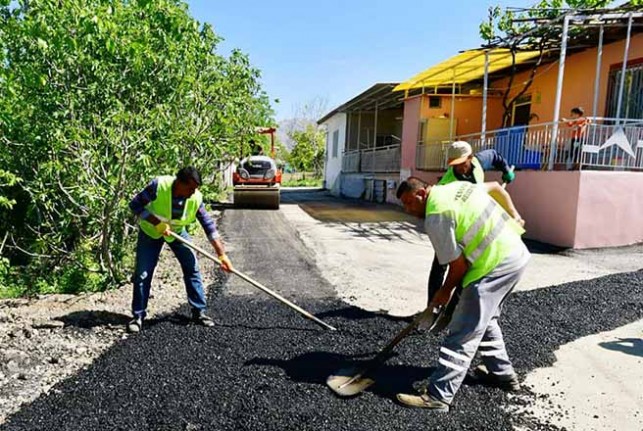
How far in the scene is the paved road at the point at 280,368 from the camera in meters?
2.92

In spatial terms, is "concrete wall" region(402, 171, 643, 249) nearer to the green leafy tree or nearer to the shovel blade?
the shovel blade

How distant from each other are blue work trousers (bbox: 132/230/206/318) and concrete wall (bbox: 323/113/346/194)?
64.2 ft

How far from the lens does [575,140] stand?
8305mm

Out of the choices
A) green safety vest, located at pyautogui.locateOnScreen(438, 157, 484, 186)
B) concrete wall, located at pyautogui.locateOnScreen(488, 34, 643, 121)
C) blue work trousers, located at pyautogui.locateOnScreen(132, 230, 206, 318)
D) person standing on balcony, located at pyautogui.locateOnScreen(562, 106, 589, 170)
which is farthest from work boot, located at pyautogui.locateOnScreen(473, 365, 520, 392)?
concrete wall, located at pyautogui.locateOnScreen(488, 34, 643, 121)

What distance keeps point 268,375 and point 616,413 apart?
88.2 inches

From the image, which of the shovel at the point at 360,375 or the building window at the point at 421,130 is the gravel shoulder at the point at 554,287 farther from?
the building window at the point at 421,130

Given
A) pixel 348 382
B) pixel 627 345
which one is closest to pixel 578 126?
pixel 627 345

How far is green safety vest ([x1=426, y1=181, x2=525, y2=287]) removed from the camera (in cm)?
285

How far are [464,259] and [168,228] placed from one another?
2.44m

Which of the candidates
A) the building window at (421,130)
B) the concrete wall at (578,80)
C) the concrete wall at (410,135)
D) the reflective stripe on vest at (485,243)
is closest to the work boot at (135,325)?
the reflective stripe on vest at (485,243)

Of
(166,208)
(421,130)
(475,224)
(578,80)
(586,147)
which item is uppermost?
(578,80)

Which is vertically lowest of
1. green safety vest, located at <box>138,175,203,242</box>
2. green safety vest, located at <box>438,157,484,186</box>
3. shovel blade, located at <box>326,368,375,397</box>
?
shovel blade, located at <box>326,368,375,397</box>

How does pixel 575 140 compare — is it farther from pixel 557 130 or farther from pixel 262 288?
pixel 262 288

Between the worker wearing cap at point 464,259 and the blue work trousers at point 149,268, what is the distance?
2156 mm
